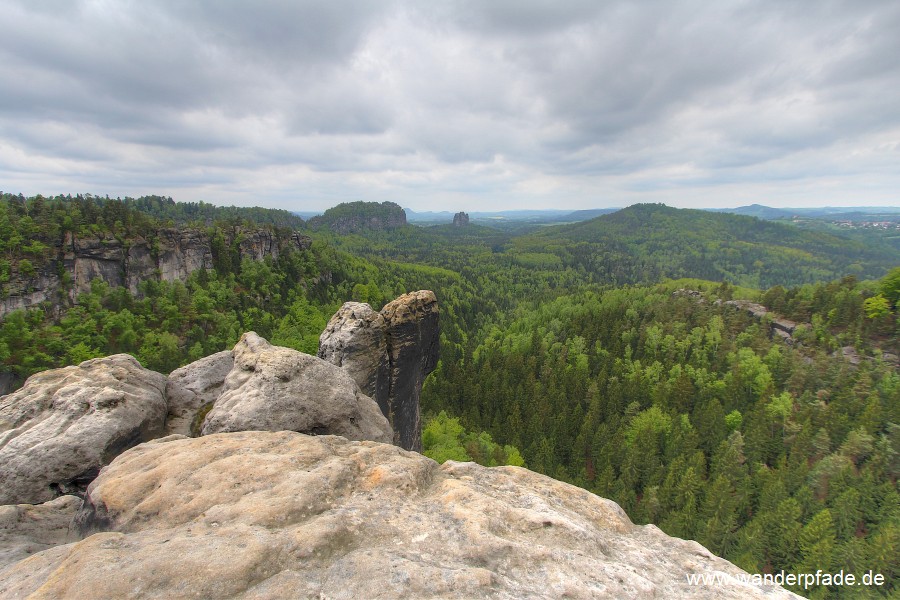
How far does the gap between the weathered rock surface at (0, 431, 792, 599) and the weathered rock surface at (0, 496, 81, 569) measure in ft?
4.62

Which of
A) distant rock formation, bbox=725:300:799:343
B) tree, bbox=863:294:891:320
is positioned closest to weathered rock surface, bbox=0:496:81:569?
distant rock formation, bbox=725:300:799:343

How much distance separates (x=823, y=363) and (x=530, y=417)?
5937cm

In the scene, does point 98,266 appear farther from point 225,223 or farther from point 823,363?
point 823,363

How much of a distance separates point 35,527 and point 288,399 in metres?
7.99

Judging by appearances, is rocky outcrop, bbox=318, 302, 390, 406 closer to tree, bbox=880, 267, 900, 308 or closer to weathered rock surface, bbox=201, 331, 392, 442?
weathered rock surface, bbox=201, 331, 392, 442

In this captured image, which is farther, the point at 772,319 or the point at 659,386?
the point at 772,319

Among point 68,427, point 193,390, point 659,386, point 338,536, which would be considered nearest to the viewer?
point 338,536

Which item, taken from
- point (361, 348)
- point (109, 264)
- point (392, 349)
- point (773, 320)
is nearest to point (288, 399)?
point (361, 348)

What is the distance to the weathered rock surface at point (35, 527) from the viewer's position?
9.98 meters

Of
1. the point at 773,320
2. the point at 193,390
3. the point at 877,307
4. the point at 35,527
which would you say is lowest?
the point at 773,320

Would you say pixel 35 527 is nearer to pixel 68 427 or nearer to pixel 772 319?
pixel 68 427

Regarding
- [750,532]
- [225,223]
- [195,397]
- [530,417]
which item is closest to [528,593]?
[195,397]

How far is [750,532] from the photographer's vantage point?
43.4m

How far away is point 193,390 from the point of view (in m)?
20.2
